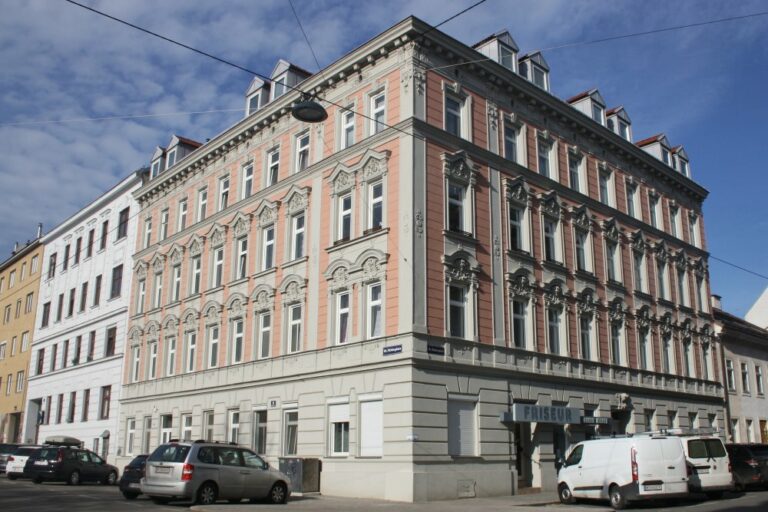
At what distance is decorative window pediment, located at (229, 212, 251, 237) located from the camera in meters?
32.9

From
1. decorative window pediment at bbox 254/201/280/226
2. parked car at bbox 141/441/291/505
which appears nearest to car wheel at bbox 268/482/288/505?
parked car at bbox 141/441/291/505

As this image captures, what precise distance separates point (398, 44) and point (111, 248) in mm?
26733

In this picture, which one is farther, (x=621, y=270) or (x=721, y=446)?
(x=621, y=270)

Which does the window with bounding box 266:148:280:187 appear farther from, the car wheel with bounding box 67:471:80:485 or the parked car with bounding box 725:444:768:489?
the parked car with bounding box 725:444:768:489

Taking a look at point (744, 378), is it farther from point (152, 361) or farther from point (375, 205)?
point (152, 361)

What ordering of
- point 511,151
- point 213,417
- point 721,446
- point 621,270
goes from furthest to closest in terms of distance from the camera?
point 621,270 < point 213,417 < point 511,151 < point 721,446

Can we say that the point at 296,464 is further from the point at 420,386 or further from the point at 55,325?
the point at 55,325

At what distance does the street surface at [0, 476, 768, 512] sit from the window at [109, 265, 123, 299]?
2126 centimetres

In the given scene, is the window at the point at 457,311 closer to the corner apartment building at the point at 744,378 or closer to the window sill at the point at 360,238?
the window sill at the point at 360,238

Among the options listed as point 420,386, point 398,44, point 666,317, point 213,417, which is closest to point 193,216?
point 213,417

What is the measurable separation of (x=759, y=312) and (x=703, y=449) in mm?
45594

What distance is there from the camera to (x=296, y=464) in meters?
25.4

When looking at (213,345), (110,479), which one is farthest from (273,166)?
(110,479)

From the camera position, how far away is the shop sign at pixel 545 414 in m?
25.6
